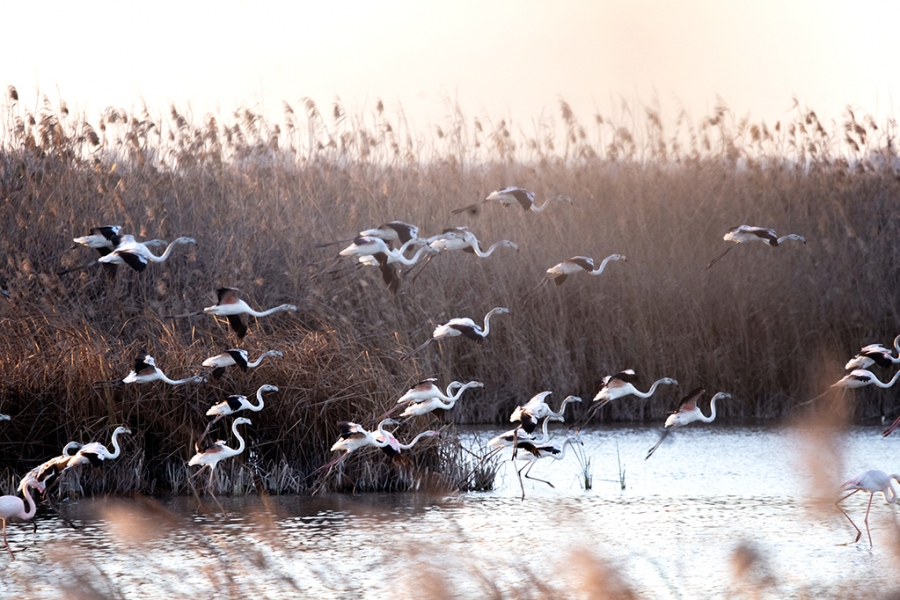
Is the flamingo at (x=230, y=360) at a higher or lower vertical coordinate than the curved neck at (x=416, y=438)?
higher

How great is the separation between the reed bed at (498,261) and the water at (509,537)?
166cm

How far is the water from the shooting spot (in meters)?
6.11

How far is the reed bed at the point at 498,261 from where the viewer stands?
463 inches

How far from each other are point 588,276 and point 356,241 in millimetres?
4642

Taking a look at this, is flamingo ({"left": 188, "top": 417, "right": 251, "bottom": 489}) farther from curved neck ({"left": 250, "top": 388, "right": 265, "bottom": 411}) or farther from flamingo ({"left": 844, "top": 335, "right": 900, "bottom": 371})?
flamingo ({"left": 844, "top": 335, "right": 900, "bottom": 371})

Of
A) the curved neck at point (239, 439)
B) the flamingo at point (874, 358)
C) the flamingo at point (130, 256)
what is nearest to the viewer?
the flamingo at point (130, 256)

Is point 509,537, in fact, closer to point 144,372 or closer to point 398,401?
point 398,401

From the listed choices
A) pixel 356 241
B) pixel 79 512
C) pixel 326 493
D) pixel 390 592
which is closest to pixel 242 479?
pixel 326 493

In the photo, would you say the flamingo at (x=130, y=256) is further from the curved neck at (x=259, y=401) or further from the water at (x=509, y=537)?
the water at (x=509, y=537)

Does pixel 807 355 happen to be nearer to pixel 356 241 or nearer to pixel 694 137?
pixel 694 137

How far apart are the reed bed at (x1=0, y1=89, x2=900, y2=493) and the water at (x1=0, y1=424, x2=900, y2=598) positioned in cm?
166

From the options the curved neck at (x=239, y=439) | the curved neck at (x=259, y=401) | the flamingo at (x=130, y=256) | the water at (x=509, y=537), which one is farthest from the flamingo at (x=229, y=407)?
the flamingo at (x=130, y=256)

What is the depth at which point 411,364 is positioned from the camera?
1023cm

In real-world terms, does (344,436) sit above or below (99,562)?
above
